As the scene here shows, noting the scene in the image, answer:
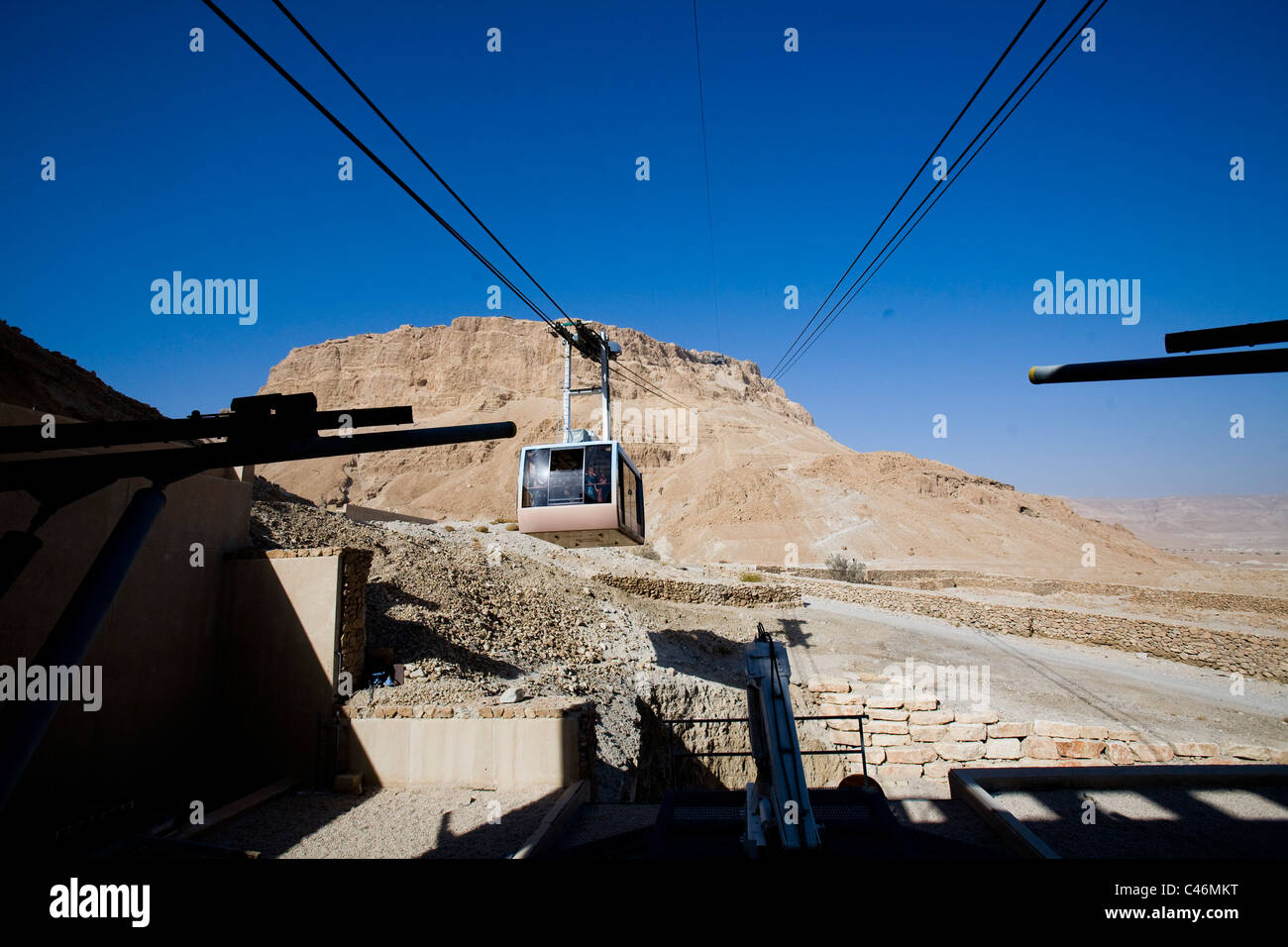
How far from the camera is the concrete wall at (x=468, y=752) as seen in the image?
9.91 meters

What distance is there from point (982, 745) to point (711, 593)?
61.4 feet

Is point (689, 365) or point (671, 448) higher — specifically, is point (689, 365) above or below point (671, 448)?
above

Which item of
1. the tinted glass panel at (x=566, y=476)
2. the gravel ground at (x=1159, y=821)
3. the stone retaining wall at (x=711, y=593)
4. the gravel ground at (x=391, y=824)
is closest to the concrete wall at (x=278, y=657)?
the gravel ground at (x=391, y=824)

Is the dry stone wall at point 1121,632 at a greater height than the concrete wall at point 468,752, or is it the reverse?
the concrete wall at point 468,752

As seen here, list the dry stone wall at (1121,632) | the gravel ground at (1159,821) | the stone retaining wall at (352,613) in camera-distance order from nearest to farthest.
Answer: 1. the gravel ground at (1159,821)
2. the stone retaining wall at (352,613)
3. the dry stone wall at (1121,632)

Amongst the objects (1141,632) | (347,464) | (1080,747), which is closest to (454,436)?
(1080,747)

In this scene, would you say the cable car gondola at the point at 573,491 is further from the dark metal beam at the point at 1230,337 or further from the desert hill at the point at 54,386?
the desert hill at the point at 54,386

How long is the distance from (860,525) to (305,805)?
5923 cm

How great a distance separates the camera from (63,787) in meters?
8.55

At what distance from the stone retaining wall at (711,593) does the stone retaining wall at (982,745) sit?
1462 cm

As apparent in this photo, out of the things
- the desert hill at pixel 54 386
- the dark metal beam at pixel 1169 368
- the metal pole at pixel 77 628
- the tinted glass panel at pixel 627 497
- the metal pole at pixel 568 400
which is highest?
the desert hill at pixel 54 386

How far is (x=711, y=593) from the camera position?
31.7 metres

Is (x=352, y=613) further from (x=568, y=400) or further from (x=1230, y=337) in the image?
(x=1230, y=337)

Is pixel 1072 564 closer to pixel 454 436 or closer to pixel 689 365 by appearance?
pixel 454 436
